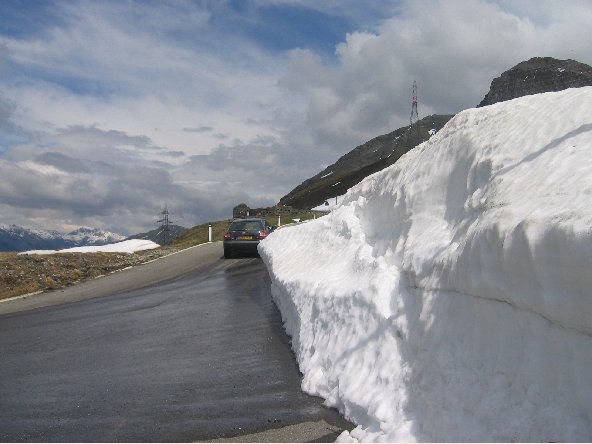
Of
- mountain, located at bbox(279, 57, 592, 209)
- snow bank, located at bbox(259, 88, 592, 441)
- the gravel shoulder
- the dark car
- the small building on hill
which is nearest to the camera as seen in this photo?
snow bank, located at bbox(259, 88, 592, 441)

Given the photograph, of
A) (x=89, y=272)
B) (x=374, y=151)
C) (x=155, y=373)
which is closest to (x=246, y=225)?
(x=89, y=272)

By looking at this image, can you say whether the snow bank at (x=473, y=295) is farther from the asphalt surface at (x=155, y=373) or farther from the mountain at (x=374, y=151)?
the mountain at (x=374, y=151)

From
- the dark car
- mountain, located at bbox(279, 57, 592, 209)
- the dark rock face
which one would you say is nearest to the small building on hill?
the dark car

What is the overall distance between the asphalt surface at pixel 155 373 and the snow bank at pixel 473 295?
53 cm

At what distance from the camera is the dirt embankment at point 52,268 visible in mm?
17703

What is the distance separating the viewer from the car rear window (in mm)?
23719

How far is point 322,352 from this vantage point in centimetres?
690

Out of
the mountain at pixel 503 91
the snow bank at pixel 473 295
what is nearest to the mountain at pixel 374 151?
the mountain at pixel 503 91

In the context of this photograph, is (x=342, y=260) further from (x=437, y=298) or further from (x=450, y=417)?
(x=450, y=417)

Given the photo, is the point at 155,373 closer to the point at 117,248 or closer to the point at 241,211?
the point at 117,248

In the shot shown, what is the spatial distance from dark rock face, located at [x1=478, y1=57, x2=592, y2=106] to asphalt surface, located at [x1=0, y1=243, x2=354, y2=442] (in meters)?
109

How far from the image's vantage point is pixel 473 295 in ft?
15.3

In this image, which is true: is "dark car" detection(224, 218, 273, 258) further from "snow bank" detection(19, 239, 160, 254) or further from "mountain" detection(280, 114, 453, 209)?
"mountain" detection(280, 114, 453, 209)

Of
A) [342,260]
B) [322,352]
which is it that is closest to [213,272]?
[342,260]
